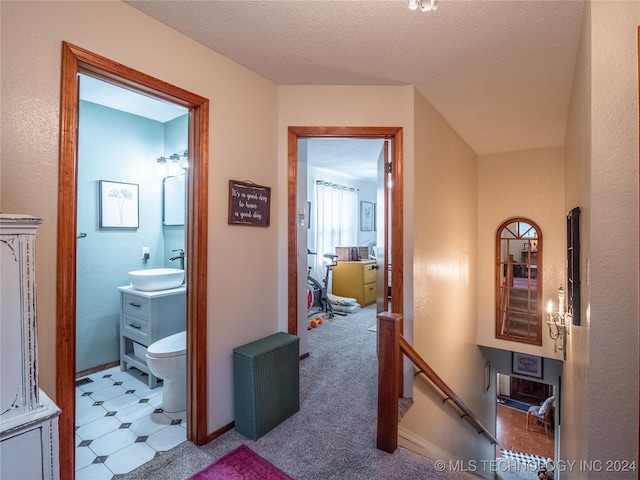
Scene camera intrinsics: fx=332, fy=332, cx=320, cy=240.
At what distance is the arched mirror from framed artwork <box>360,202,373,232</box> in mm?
3066

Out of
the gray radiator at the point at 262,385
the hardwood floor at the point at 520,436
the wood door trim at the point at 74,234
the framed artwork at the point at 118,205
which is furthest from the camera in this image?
the hardwood floor at the point at 520,436

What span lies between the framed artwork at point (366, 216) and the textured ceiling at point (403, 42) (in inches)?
176

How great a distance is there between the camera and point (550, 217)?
437cm

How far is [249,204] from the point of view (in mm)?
2299

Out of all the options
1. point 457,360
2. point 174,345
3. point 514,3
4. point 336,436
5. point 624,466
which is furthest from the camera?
point 457,360

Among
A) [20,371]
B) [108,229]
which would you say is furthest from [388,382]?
[108,229]

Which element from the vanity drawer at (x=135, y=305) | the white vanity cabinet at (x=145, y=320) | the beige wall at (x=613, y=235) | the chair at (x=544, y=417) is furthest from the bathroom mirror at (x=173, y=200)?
the chair at (x=544, y=417)

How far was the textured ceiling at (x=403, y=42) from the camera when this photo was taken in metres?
1.71

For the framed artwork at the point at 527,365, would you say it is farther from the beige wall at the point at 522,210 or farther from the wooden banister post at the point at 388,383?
the wooden banister post at the point at 388,383

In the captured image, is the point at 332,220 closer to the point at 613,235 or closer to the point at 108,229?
the point at 108,229

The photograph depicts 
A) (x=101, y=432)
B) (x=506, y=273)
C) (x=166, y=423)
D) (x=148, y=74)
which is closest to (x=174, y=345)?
(x=166, y=423)

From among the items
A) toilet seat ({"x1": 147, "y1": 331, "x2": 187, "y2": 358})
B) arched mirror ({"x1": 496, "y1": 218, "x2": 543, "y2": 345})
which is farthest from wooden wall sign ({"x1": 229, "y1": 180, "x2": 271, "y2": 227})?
arched mirror ({"x1": 496, "y1": 218, "x2": 543, "y2": 345})

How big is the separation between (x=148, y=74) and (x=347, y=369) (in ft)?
8.97

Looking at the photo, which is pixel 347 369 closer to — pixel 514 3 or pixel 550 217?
pixel 514 3
